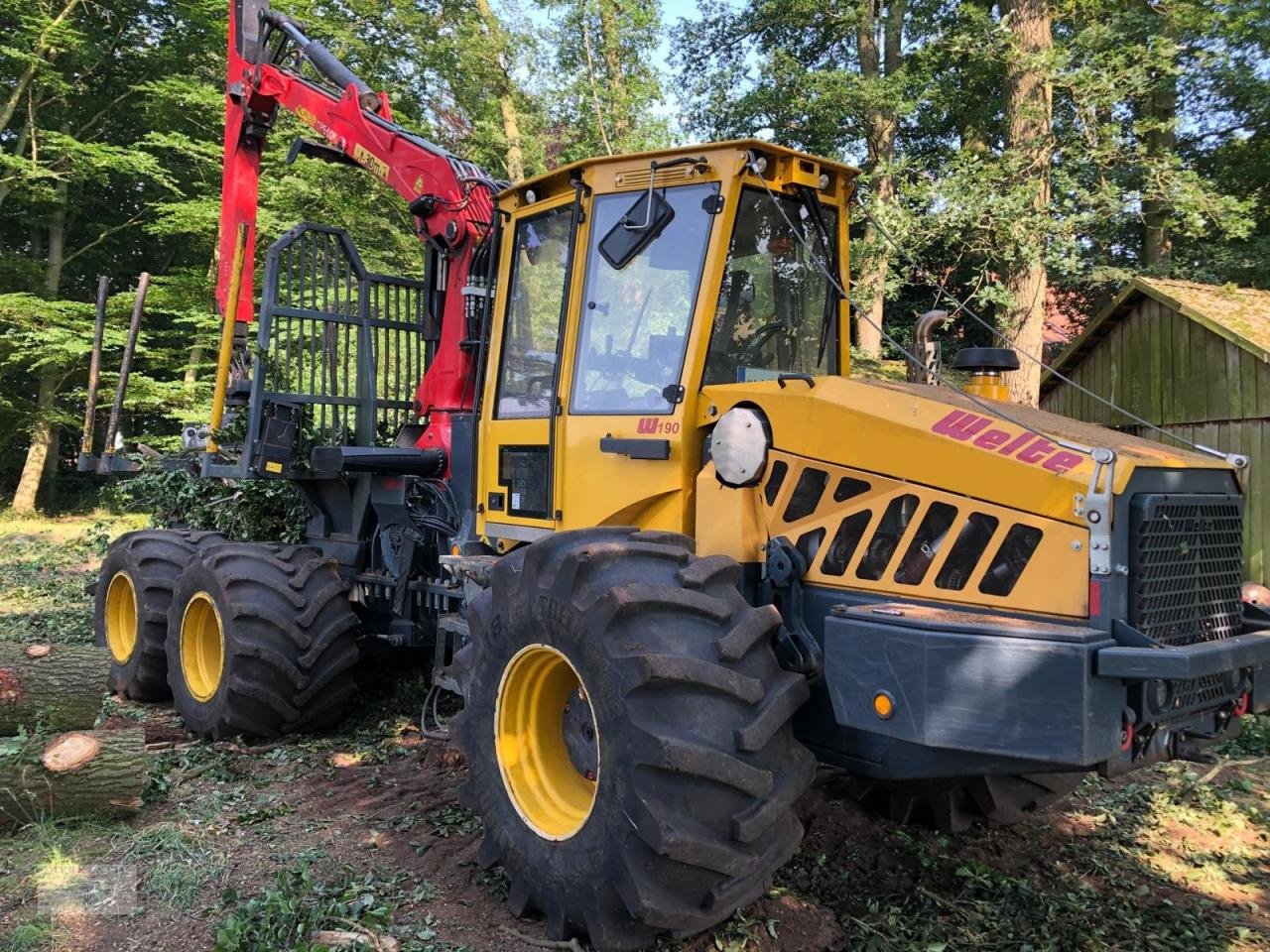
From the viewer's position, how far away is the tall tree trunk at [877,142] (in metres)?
13.8

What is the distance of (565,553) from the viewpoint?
11.9 feet

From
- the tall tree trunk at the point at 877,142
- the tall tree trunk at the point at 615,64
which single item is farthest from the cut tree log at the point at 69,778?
the tall tree trunk at the point at 615,64

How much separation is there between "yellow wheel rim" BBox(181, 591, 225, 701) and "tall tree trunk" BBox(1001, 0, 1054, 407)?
369 inches

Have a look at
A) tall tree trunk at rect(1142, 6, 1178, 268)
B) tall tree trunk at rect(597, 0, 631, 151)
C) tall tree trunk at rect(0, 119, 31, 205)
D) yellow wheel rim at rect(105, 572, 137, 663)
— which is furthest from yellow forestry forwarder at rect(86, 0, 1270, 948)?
tall tree trunk at rect(0, 119, 31, 205)

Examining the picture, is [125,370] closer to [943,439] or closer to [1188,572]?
[943,439]

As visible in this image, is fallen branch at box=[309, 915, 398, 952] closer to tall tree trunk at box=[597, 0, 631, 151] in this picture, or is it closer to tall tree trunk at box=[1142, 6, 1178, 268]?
tall tree trunk at box=[1142, 6, 1178, 268]

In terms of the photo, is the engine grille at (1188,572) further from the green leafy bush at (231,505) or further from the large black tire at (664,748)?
the green leafy bush at (231,505)

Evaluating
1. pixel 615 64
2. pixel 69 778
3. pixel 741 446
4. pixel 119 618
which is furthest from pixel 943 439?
pixel 615 64

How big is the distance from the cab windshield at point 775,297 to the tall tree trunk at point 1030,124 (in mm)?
7689

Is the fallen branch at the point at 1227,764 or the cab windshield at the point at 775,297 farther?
the fallen branch at the point at 1227,764

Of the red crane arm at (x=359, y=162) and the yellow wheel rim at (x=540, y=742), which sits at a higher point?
the red crane arm at (x=359, y=162)

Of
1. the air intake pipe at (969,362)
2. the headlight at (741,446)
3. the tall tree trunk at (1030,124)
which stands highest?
the tall tree trunk at (1030,124)

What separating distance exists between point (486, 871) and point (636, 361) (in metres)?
2.32

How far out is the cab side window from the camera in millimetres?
4828
